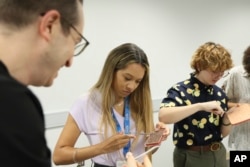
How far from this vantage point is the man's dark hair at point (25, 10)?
663mm

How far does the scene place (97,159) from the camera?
167 cm

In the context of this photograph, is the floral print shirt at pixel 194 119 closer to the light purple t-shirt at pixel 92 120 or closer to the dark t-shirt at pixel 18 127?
the light purple t-shirt at pixel 92 120

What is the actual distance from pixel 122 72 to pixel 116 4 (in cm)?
168

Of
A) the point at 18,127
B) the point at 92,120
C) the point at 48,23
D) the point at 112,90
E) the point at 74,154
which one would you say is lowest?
the point at 74,154

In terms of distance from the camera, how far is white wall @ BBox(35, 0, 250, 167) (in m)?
2.87

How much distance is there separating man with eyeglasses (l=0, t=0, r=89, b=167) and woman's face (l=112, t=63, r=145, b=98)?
0.86m

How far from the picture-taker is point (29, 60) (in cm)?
67

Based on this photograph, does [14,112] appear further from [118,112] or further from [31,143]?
[118,112]

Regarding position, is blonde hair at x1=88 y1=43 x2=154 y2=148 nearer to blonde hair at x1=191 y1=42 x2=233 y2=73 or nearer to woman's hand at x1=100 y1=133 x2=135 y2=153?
woman's hand at x1=100 y1=133 x2=135 y2=153

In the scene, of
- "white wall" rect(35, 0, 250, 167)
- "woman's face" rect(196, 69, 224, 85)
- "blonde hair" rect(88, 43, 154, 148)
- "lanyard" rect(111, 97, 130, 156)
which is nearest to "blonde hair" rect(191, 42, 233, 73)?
"woman's face" rect(196, 69, 224, 85)

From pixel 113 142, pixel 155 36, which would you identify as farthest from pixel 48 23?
pixel 155 36

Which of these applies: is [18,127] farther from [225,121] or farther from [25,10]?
[225,121]

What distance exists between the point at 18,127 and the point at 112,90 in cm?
116

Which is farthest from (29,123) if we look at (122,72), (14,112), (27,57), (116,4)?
(116,4)
